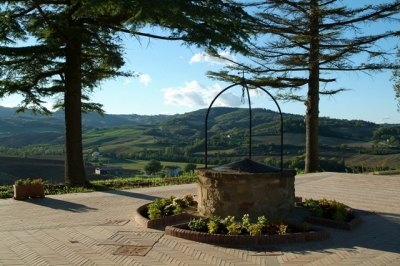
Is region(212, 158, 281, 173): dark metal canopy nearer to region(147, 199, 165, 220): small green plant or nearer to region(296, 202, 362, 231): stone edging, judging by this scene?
region(296, 202, 362, 231): stone edging

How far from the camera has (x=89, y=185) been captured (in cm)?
1209

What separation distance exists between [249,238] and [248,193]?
1328mm

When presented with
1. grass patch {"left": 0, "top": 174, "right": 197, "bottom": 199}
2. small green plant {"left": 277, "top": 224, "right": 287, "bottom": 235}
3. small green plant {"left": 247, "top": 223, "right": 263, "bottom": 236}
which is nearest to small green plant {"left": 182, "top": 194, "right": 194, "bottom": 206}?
small green plant {"left": 247, "top": 223, "right": 263, "bottom": 236}

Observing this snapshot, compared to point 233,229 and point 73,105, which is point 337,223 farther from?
point 73,105

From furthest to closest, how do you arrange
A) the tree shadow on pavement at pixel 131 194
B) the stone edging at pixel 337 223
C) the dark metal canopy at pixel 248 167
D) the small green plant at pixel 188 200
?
the tree shadow on pavement at pixel 131 194 < the small green plant at pixel 188 200 < the dark metal canopy at pixel 248 167 < the stone edging at pixel 337 223

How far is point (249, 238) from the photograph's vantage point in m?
5.84

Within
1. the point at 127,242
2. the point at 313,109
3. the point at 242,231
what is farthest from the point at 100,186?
the point at 313,109

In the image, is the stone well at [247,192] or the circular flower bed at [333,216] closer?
the circular flower bed at [333,216]

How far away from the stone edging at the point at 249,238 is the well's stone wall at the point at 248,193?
1.15 m

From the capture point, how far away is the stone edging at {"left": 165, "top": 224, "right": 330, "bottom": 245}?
583 centimetres

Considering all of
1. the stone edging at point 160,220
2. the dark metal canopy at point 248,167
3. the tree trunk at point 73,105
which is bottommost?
the stone edging at point 160,220

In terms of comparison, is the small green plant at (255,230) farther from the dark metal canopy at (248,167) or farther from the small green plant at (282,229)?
the dark metal canopy at (248,167)

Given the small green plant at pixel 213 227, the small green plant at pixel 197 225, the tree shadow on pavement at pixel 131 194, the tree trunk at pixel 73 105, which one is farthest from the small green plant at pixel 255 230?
the tree trunk at pixel 73 105

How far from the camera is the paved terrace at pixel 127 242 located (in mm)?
5062
